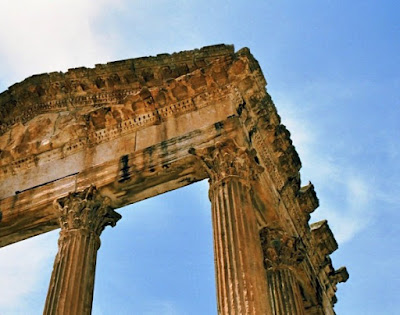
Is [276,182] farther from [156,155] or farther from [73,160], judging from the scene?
[73,160]

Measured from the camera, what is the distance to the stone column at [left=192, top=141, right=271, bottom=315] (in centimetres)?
1127

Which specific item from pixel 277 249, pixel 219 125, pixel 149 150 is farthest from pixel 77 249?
pixel 277 249

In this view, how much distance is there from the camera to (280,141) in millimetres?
15875

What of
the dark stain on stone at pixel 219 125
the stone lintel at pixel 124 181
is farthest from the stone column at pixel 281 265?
the dark stain on stone at pixel 219 125

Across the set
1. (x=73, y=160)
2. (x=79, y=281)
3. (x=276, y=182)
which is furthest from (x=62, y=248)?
(x=276, y=182)

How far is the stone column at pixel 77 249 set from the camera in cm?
1303

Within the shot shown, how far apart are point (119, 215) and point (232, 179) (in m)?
3.44

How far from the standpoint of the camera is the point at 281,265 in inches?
624

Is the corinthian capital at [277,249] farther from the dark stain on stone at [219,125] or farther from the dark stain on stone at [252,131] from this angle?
the dark stain on stone at [219,125]

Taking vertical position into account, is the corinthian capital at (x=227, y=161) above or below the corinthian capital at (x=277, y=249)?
above

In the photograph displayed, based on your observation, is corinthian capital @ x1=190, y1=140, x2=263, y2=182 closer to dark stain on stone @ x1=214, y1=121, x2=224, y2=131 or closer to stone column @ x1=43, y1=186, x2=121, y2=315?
dark stain on stone @ x1=214, y1=121, x2=224, y2=131

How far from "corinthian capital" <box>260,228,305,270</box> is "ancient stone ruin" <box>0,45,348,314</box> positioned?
28 mm

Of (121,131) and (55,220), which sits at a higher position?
(121,131)

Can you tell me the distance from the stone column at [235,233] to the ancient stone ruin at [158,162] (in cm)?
3
